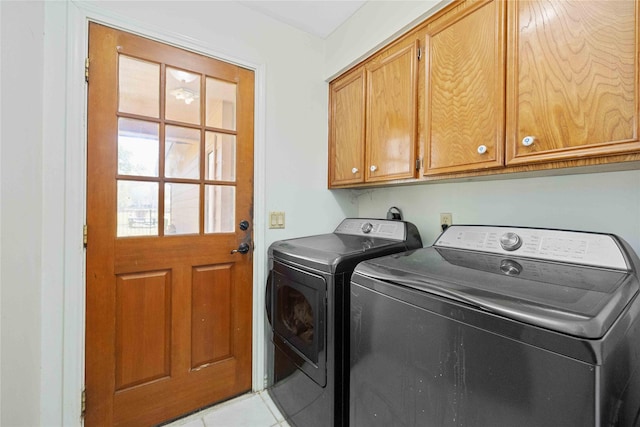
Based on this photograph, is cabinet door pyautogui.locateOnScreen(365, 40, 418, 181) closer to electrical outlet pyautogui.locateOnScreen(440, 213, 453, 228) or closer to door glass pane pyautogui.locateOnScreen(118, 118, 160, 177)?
electrical outlet pyautogui.locateOnScreen(440, 213, 453, 228)

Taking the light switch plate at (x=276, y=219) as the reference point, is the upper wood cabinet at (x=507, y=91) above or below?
above

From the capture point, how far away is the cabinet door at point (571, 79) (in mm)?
821

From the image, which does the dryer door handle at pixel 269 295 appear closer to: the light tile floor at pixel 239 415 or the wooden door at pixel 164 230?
the wooden door at pixel 164 230

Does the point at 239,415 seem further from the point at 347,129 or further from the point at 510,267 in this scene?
the point at 347,129

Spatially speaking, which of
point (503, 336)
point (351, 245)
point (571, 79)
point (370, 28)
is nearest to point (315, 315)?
point (351, 245)

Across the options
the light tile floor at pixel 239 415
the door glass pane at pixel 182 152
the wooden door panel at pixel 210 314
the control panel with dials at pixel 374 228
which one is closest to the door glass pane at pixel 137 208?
the door glass pane at pixel 182 152

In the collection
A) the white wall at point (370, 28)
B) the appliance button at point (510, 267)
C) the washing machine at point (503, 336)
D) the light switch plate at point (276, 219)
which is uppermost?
the white wall at point (370, 28)

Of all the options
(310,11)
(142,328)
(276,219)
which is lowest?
(142,328)

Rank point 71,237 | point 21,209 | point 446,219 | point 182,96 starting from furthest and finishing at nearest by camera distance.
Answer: point 446,219, point 182,96, point 71,237, point 21,209

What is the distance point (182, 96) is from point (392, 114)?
1.22 meters

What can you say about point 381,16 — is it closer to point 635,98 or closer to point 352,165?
point 352,165

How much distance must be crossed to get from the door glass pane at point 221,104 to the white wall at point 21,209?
72cm

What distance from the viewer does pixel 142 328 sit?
A: 4.71 ft

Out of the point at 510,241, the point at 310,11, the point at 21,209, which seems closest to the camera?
the point at 21,209
